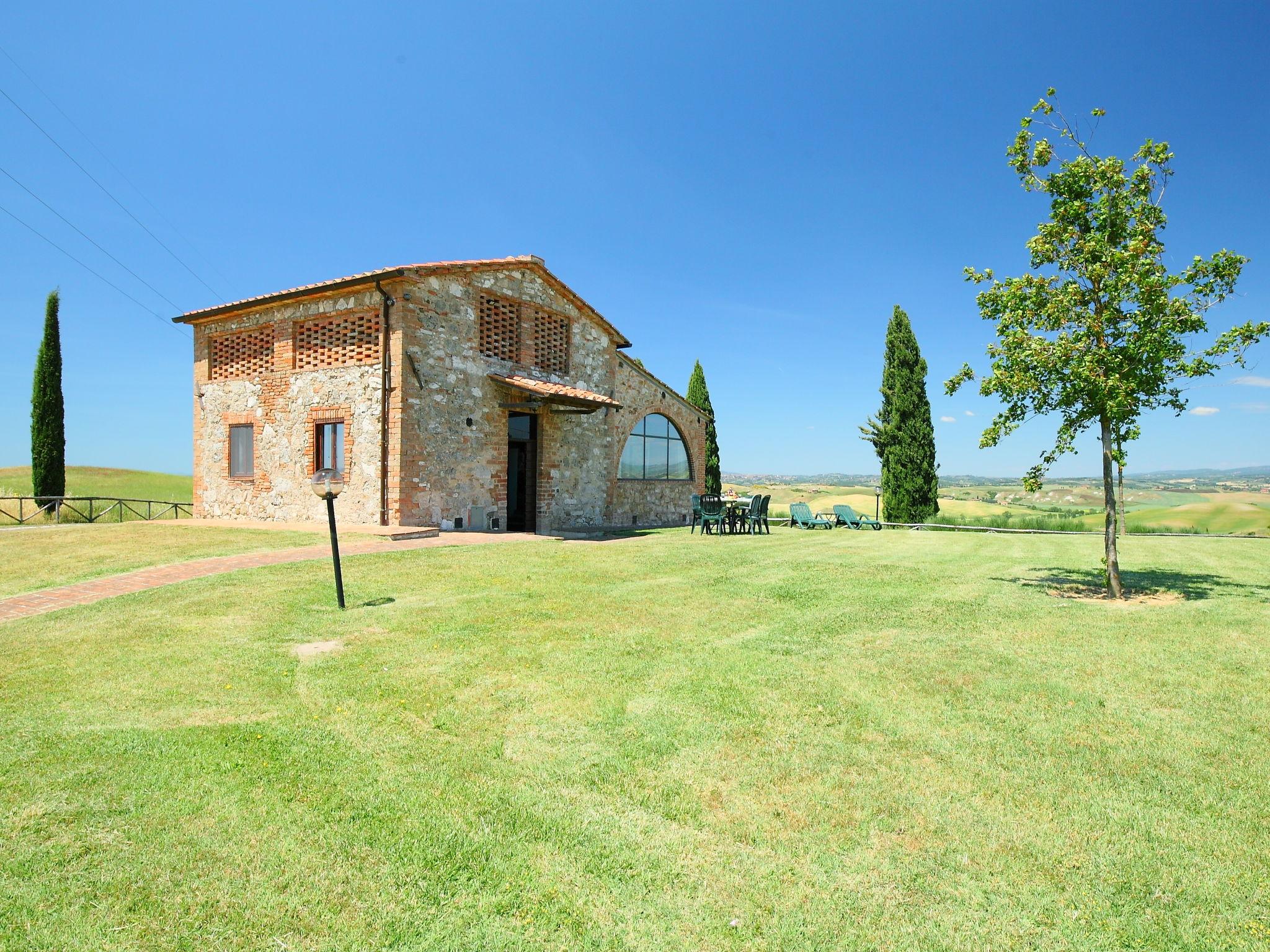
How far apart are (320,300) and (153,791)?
46.6 ft

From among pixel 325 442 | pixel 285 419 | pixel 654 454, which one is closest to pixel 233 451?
pixel 285 419

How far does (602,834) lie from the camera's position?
9.02 feet

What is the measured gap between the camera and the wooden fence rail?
1811cm

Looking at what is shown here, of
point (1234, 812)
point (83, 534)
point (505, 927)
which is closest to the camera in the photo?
point (505, 927)

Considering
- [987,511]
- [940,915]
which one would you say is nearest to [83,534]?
[940,915]

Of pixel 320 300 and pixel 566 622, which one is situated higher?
pixel 320 300

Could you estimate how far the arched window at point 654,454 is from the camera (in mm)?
20297

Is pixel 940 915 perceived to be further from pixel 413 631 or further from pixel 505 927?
pixel 413 631

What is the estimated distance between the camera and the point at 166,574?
883cm

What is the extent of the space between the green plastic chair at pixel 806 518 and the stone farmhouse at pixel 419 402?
5.55m

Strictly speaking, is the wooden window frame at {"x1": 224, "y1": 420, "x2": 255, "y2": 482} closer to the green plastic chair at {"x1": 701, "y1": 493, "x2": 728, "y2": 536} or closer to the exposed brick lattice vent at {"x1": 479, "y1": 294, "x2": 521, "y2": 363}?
the exposed brick lattice vent at {"x1": 479, "y1": 294, "x2": 521, "y2": 363}

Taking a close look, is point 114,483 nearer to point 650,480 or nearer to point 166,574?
point 650,480

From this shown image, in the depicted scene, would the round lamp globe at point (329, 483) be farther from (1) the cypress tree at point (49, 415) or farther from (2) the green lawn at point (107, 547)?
(1) the cypress tree at point (49, 415)

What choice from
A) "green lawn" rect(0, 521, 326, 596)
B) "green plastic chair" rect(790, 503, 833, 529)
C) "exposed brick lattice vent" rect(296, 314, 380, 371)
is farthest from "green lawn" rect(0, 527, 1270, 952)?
"green plastic chair" rect(790, 503, 833, 529)
